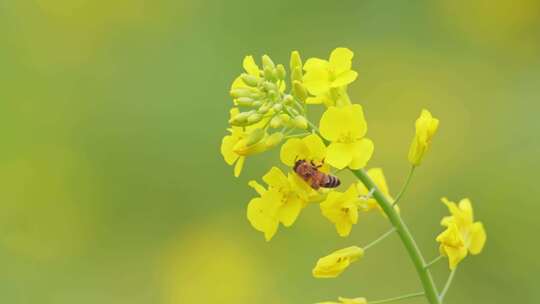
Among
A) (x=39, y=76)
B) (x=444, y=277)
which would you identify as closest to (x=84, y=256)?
(x=39, y=76)

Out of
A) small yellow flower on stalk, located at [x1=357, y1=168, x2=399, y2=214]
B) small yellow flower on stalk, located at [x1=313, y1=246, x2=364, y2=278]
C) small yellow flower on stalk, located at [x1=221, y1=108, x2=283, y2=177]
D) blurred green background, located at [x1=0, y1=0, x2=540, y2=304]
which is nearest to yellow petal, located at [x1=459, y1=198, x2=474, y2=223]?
small yellow flower on stalk, located at [x1=357, y1=168, x2=399, y2=214]

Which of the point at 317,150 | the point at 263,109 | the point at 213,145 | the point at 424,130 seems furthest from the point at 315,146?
the point at 213,145

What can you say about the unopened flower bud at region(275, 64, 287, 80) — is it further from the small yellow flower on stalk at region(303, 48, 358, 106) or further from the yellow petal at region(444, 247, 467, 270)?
the yellow petal at region(444, 247, 467, 270)

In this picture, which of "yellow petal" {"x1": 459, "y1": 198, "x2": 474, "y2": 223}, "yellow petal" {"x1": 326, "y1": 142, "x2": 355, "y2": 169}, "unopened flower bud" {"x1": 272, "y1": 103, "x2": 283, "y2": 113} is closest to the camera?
"yellow petal" {"x1": 326, "y1": 142, "x2": 355, "y2": 169}

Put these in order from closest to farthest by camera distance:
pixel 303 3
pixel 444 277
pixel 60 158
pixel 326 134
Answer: pixel 326 134 → pixel 444 277 → pixel 60 158 → pixel 303 3

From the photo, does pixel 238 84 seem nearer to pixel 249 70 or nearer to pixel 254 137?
pixel 249 70

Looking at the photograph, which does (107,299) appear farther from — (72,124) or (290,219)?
(290,219)

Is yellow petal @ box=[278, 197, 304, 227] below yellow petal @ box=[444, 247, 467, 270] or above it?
above
